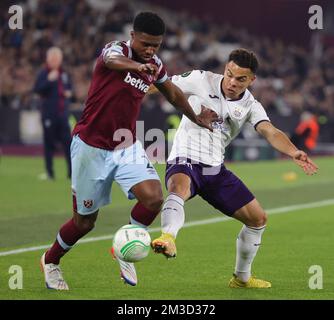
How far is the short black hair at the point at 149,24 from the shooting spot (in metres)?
8.17

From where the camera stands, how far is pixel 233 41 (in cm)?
3400

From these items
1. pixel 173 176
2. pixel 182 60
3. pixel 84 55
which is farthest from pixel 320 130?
pixel 173 176

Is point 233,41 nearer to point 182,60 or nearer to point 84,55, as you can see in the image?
point 182,60

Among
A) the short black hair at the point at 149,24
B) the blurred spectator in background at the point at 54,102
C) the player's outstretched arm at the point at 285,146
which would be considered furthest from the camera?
the blurred spectator in background at the point at 54,102

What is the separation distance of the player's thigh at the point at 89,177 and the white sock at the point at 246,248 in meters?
1.36

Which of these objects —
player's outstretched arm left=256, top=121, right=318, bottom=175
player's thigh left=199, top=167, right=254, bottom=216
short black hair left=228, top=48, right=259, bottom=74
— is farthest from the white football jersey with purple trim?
short black hair left=228, top=48, right=259, bottom=74

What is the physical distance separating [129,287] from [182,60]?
2296 centimetres

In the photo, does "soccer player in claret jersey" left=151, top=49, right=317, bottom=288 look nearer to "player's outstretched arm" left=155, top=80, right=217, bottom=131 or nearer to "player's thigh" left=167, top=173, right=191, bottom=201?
"player's thigh" left=167, top=173, right=191, bottom=201

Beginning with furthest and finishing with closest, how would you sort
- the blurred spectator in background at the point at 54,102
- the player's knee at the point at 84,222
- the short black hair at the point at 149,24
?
the blurred spectator in background at the point at 54,102
the player's knee at the point at 84,222
the short black hair at the point at 149,24

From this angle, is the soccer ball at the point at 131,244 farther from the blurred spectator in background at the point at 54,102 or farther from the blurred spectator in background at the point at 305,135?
the blurred spectator in background at the point at 305,135

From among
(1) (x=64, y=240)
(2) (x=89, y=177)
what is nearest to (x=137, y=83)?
(2) (x=89, y=177)

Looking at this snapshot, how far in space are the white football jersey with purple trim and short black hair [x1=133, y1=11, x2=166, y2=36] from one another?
3.93 ft

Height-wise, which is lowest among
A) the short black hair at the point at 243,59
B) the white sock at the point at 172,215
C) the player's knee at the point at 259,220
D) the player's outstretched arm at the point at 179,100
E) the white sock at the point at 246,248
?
the white sock at the point at 246,248

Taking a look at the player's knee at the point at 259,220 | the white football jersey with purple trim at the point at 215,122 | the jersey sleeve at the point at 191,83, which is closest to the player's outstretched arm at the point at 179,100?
the white football jersey with purple trim at the point at 215,122
